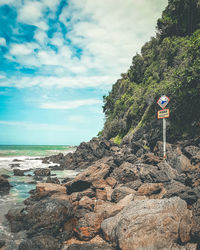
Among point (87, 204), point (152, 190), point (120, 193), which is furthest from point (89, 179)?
point (152, 190)

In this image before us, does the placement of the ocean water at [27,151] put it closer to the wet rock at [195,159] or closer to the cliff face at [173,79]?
the cliff face at [173,79]

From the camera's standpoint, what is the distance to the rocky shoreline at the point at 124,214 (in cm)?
434

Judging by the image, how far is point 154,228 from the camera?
172 inches

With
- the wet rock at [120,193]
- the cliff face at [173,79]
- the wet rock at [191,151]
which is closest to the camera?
the wet rock at [120,193]

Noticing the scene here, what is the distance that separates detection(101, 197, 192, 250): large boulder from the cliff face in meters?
8.44

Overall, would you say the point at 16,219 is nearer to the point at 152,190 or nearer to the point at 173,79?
the point at 152,190

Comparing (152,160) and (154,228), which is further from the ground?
(152,160)

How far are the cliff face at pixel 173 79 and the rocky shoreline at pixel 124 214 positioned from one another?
321cm

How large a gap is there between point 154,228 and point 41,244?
3.26m

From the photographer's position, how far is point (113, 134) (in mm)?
34781

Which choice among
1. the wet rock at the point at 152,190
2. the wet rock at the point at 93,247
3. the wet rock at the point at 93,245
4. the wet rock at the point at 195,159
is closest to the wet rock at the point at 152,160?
the wet rock at the point at 195,159

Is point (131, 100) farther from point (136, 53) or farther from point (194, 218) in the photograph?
point (194, 218)

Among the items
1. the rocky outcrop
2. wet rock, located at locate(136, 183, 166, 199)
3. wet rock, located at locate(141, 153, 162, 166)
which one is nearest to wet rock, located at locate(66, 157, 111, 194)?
wet rock, located at locate(141, 153, 162, 166)

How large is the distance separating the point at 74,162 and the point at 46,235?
70.3 ft
